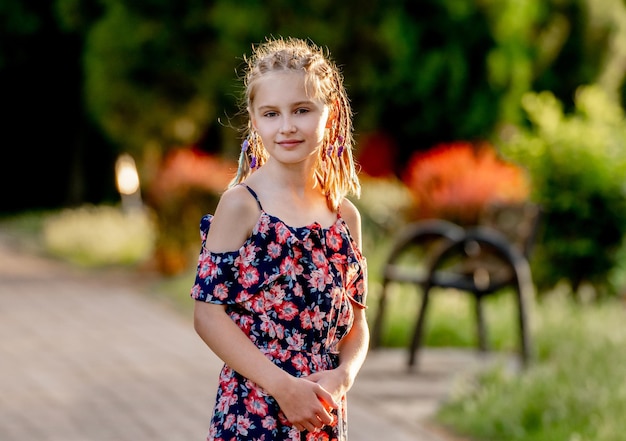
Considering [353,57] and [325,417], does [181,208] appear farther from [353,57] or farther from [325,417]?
[325,417]

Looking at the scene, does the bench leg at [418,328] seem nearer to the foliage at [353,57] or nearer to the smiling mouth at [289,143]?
the smiling mouth at [289,143]

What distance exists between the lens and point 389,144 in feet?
65.3

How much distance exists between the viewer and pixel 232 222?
2746 mm

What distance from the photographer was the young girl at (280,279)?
8.95 ft

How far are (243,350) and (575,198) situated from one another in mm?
6887

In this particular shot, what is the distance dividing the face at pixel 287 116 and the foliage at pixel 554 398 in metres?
2.88

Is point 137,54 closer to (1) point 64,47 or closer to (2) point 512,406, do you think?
(1) point 64,47

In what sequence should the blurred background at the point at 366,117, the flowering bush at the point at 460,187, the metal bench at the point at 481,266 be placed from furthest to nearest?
the flowering bush at the point at 460,187, the blurred background at the point at 366,117, the metal bench at the point at 481,266

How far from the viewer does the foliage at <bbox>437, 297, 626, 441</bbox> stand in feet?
17.9

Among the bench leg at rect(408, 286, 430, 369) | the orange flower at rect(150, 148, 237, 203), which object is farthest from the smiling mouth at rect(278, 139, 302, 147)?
the orange flower at rect(150, 148, 237, 203)

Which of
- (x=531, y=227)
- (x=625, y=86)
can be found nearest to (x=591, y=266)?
(x=531, y=227)

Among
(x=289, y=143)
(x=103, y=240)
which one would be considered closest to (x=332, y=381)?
(x=289, y=143)

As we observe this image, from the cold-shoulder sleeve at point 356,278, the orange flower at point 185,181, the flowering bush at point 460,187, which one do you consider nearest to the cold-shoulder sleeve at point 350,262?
the cold-shoulder sleeve at point 356,278

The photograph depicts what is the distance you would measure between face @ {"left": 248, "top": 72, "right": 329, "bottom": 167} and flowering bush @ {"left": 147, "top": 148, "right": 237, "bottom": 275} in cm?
916
